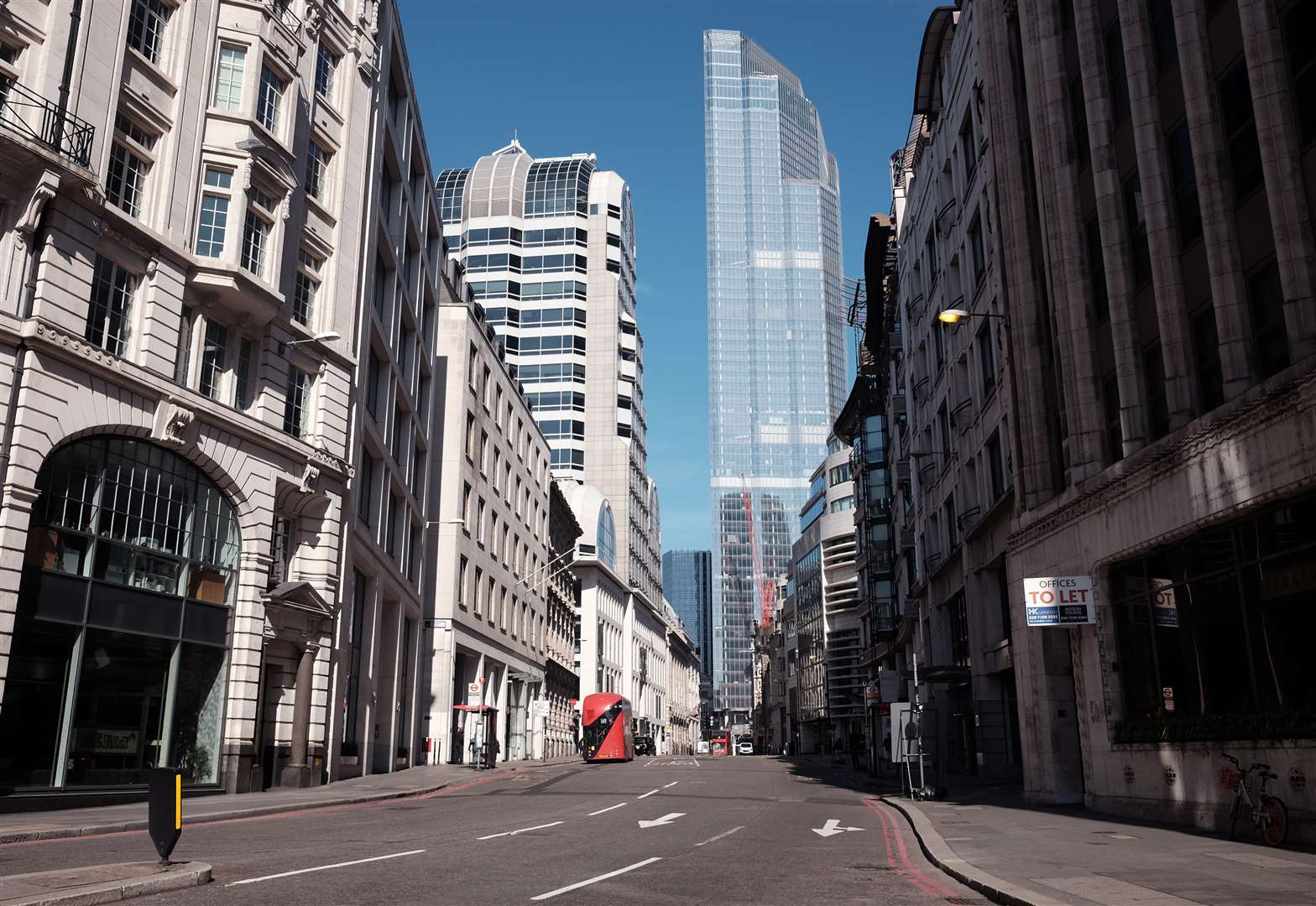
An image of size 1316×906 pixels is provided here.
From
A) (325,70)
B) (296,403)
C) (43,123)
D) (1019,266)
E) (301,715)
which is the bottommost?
(301,715)

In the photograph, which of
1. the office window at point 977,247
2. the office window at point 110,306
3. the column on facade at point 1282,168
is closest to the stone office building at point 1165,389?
the column on facade at point 1282,168

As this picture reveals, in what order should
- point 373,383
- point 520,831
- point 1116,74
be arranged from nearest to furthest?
point 520,831
point 1116,74
point 373,383

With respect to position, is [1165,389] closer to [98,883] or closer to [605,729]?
[98,883]

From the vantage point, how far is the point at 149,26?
2839 centimetres

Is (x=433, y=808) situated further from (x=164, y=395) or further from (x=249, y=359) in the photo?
(x=249, y=359)

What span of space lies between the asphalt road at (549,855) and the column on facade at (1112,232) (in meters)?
10.1

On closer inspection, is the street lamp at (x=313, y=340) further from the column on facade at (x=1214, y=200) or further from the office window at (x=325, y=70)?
the column on facade at (x=1214, y=200)

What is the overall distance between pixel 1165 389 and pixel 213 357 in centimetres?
2389

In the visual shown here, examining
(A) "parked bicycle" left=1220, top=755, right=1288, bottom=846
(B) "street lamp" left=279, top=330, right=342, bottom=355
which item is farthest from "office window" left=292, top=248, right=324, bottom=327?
(A) "parked bicycle" left=1220, top=755, right=1288, bottom=846

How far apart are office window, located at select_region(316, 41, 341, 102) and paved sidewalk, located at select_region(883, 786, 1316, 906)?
94.9ft

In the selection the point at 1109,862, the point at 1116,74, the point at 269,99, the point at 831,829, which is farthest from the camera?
the point at 269,99

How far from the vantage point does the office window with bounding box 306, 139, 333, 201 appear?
3494 centimetres

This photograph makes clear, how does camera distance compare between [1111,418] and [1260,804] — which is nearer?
[1260,804]

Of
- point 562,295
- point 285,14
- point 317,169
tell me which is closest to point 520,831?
point 317,169
